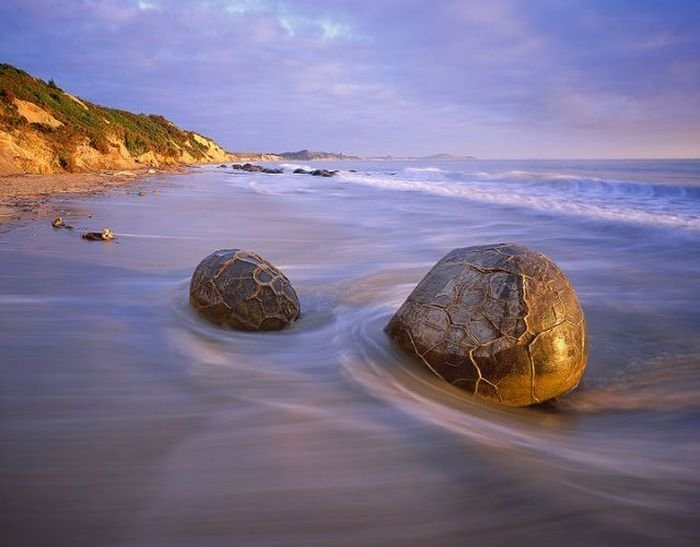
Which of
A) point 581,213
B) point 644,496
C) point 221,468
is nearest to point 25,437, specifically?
point 221,468

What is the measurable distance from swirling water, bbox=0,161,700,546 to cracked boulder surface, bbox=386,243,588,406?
0.45ft

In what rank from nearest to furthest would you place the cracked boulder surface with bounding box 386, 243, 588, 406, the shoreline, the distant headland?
the cracked boulder surface with bounding box 386, 243, 588, 406 < the shoreline < the distant headland

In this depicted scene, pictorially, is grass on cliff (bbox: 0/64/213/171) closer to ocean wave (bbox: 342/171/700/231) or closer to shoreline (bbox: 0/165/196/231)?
shoreline (bbox: 0/165/196/231)

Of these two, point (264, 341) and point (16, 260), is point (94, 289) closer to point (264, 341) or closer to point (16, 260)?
point (16, 260)

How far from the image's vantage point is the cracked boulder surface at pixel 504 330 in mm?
2666

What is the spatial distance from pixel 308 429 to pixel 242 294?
165cm

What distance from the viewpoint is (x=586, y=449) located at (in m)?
2.20

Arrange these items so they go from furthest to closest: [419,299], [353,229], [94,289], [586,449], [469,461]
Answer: [353,229], [94,289], [419,299], [586,449], [469,461]

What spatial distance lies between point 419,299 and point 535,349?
30.9 inches

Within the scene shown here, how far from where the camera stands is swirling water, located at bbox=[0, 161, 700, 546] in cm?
152

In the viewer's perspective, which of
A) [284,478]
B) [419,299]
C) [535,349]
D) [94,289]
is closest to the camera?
[284,478]

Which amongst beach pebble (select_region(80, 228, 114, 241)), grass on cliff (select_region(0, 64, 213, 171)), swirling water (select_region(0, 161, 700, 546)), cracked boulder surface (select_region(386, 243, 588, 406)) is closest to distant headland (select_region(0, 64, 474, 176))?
grass on cliff (select_region(0, 64, 213, 171))

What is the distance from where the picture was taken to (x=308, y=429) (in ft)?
6.93

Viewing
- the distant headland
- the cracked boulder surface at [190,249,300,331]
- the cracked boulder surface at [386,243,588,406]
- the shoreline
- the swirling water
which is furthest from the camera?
the distant headland
